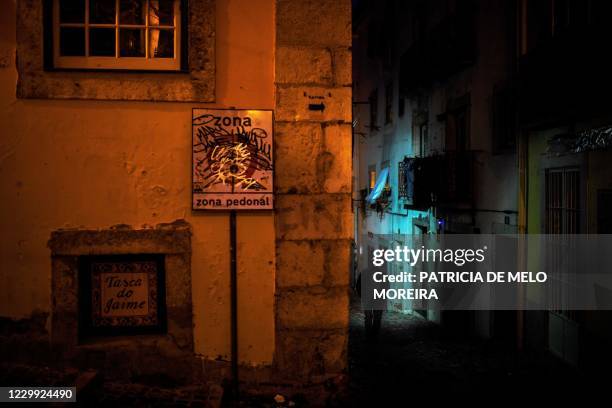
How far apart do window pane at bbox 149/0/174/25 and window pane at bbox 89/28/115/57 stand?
439 millimetres

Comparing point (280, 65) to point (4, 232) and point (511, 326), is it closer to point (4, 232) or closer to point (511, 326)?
point (4, 232)

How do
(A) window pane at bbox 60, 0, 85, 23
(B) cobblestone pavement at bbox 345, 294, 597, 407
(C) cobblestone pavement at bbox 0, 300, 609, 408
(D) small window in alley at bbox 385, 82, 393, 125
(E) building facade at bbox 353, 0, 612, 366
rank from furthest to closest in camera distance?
(D) small window in alley at bbox 385, 82, 393, 125
(E) building facade at bbox 353, 0, 612, 366
(B) cobblestone pavement at bbox 345, 294, 597, 407
(A) window pane at bbox 60, 0, 85, 23
(C) cobblestone pavement at bbox 0, 300, 609, 408

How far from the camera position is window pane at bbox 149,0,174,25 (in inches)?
180

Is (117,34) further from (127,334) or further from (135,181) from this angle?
(127,334)

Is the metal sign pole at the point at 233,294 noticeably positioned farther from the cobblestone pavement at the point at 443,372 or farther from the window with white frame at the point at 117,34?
the window with white frame at the point at 117,34

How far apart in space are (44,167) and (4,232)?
754mm

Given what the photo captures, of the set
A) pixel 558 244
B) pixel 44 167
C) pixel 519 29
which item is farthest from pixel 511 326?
pixel 44 167

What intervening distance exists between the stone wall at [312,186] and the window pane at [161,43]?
44.6 inches

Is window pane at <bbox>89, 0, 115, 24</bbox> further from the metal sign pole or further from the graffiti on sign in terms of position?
the metal sign pole

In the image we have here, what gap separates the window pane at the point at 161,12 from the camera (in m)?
4.58

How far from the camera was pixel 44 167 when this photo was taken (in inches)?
Answer: 173

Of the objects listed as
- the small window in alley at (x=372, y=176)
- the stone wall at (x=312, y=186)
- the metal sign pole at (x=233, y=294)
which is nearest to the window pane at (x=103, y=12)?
the stone wall at (x=312, y=186)

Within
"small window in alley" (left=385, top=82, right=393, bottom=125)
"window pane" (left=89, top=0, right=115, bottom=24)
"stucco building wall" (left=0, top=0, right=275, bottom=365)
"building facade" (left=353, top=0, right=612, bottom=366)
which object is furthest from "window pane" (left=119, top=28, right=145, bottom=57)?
"small window in alley" (left=385, top=82, right=393, bottom=125)

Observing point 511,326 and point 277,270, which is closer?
point 277,270
